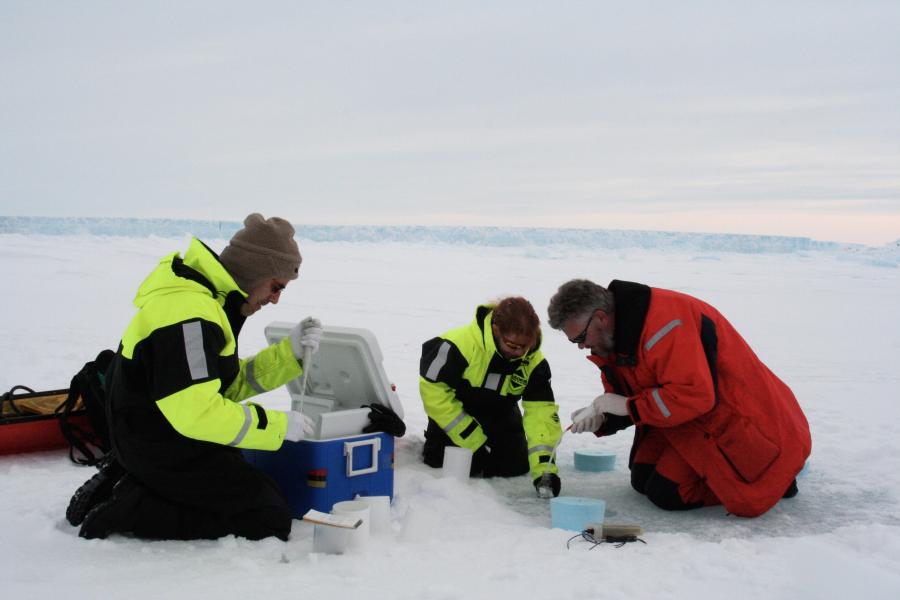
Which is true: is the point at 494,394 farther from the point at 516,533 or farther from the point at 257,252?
the point at 257,252

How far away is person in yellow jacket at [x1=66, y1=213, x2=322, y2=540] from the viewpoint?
2627mm

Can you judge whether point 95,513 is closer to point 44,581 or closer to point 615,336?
point 44,581

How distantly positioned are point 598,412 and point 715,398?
499 mm

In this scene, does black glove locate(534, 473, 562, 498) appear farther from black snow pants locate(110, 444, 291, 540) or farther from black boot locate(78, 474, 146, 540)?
black boot locate(78, 474, 146, 540)

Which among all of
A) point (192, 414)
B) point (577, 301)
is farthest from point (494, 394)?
point (192, 414)

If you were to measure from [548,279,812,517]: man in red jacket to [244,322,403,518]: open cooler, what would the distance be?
2.67 ft

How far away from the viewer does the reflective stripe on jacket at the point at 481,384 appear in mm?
3727

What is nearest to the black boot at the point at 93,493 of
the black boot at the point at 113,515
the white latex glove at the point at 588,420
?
the black boot at the point at 113,515

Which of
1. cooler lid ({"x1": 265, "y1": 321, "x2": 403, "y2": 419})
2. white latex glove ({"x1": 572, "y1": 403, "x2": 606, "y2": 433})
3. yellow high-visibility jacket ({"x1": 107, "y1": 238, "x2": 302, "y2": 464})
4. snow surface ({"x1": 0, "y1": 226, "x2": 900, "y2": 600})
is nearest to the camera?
snow surface ({"x1": 0, "y1": 226, "x2": 900, "y2": 600})

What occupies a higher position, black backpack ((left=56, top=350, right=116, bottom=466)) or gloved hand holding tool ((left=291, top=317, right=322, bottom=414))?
gloved hand holding tool ((left=291, top=317, right=322, bottom=414))

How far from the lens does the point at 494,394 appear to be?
3.98 meters

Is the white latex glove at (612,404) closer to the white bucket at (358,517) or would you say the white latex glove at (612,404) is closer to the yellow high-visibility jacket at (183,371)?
the white bucket at (358,517)

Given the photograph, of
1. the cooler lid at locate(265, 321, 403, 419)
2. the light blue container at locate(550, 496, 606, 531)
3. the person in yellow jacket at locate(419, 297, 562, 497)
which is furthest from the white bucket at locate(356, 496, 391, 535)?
the person in yellow jacket at locate(419, 297, 562, 497)

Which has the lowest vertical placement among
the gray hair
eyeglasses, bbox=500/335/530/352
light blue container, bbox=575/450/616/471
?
light blue container, bbox=575/450/616/471
